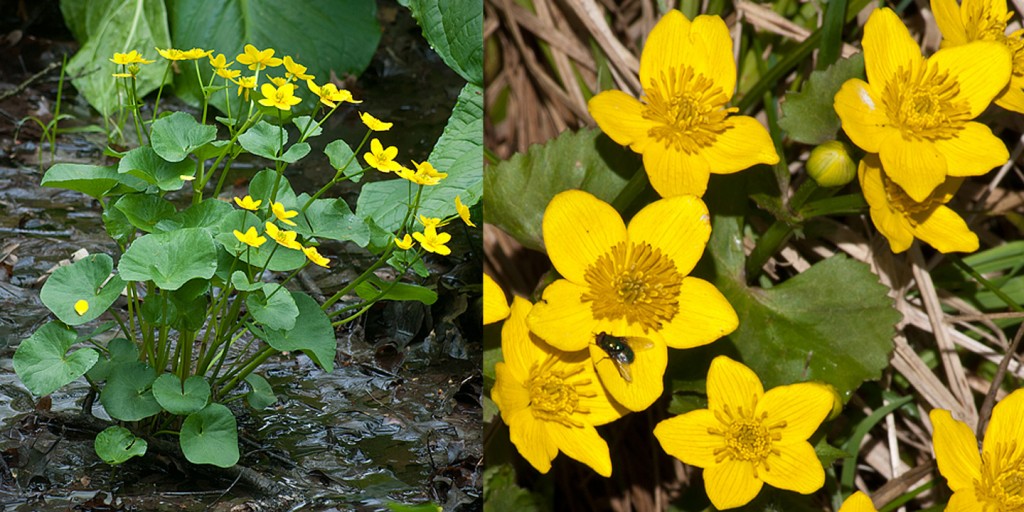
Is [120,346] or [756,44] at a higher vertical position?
[756,44]

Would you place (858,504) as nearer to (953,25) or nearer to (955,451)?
(955,451)

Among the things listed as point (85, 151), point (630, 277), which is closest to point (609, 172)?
point (630, 277)

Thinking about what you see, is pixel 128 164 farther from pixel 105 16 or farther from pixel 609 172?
pixel 105 16

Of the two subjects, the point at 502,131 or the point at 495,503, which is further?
the point at 502,131

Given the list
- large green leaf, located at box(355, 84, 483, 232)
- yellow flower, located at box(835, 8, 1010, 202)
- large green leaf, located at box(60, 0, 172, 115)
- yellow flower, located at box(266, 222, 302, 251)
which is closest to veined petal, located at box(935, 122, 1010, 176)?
yellow flower, located at box(835, 8, 1010, 202)

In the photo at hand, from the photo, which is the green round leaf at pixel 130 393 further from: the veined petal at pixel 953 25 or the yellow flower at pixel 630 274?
the veined petal at pixel 953 25
